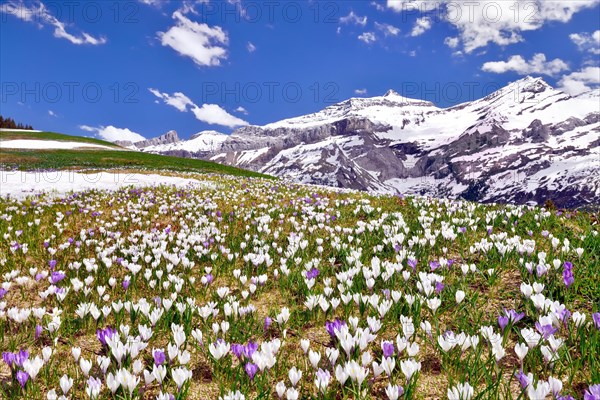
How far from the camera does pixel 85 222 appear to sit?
10000 mm

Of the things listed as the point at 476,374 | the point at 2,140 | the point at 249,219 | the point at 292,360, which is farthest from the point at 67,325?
the point at 2,140

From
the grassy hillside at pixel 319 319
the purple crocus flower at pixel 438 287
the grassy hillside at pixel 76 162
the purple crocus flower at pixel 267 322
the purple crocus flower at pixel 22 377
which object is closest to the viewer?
the purple crocus flower at pixel 22 377

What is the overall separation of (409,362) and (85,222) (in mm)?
9820

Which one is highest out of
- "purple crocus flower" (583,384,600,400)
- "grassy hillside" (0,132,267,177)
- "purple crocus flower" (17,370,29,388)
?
"grassy hillside" (0,132,267,177)

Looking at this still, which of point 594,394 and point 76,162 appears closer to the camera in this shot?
point 594,394

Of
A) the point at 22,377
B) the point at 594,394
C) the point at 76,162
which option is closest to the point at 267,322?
the point at 22,377

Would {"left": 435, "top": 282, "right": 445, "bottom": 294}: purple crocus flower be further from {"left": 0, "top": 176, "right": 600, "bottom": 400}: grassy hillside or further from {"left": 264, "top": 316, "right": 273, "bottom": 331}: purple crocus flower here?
{"left": 264, "top": 316, "right": 273, "bottom": 331}: purple crocus flower

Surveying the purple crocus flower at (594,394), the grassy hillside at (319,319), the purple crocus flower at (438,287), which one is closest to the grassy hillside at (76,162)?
the grassy hillside at (319,319)

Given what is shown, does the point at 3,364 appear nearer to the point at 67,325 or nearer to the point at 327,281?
the point at 67,325

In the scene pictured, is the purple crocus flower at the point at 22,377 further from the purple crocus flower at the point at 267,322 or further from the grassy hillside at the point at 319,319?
the purple crocus flower at the point at 267,322

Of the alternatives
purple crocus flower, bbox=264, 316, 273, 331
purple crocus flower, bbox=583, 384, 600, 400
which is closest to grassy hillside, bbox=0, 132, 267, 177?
purple crocus flower, bbox=264, 316, 273, 331

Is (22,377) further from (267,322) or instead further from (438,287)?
(438,287)

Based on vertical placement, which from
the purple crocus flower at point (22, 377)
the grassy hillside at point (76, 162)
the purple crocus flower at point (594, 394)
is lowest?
the purple crocus flower at point (22, 377)

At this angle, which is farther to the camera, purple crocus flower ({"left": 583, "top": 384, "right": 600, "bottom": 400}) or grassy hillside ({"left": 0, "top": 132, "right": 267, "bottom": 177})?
grassy hillside ({"left": 0, "top": 132, "right": 267, "bottom": 177})
